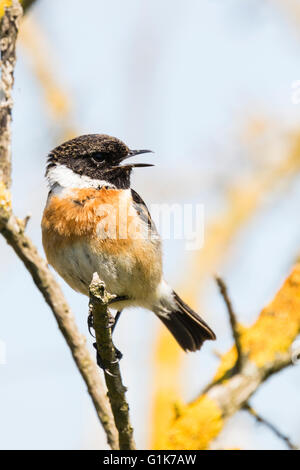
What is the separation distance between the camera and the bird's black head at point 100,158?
599cm

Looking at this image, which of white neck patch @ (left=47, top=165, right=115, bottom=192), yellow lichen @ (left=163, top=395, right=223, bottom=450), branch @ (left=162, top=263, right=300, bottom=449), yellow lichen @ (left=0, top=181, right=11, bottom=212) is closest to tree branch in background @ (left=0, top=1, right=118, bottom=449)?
yellow lichen @ (left=0, top=181, right=11, bottom=212)

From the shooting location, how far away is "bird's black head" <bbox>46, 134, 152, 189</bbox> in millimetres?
5988

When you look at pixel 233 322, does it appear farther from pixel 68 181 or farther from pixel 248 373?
pixel 68 181

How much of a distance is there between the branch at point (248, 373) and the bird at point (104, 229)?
1.03 meters

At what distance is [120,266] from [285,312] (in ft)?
4.10

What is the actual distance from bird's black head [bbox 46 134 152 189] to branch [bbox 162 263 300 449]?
66.6 inches

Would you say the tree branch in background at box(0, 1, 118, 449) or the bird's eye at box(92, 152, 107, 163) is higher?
the bird's eye at box(92, 152, 107, 163)

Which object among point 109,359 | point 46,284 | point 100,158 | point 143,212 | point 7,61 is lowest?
point 109,359

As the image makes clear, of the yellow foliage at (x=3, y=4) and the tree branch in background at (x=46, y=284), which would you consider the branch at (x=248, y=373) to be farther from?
the yellow foliage at (x=3, y=4)

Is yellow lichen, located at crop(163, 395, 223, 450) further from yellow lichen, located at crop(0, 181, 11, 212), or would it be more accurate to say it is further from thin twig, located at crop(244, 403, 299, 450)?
yellow lichen, located at crop(0, 181, 11, 212)

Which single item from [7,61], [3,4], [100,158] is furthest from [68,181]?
[3,4]

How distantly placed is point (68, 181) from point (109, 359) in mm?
2032

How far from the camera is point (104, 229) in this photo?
5395mm
